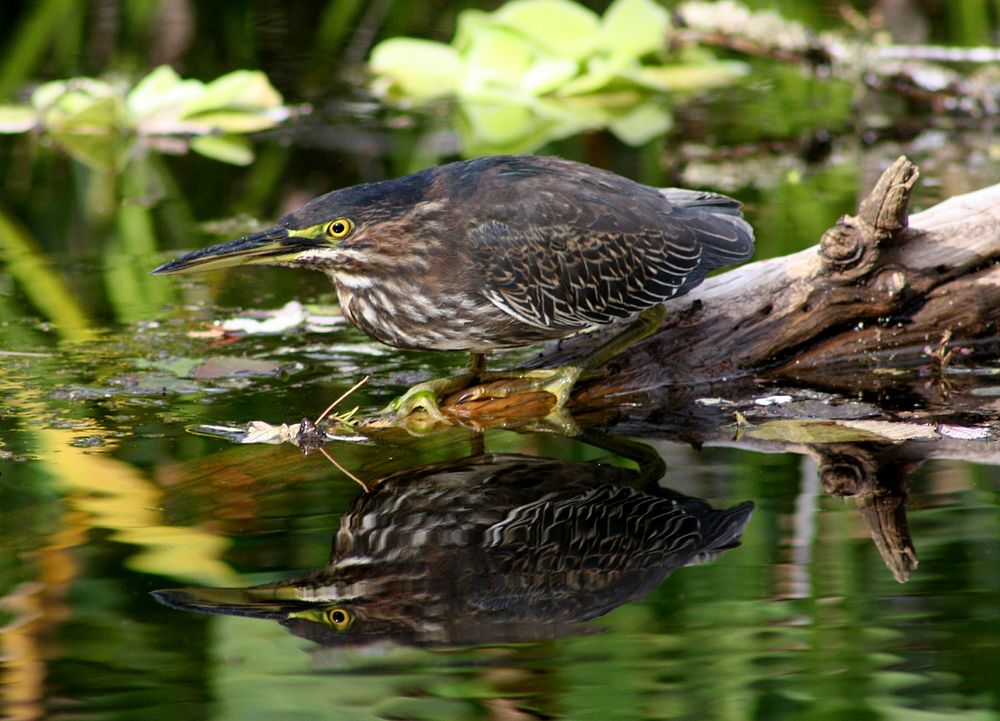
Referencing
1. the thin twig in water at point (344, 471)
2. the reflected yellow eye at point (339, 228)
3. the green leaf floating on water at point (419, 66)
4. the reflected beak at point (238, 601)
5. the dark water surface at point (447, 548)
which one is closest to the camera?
the dark water surface at point (447, 548)

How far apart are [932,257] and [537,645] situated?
2.87m

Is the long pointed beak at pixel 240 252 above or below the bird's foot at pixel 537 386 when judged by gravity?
above

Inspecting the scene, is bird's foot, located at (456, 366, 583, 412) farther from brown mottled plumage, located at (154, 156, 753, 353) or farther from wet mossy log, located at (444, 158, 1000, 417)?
brown mottled plumage, located at (154, 156, 753, 353)

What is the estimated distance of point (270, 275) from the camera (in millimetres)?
8062

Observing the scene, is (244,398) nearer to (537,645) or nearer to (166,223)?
(537,645)

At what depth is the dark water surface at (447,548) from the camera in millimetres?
3559

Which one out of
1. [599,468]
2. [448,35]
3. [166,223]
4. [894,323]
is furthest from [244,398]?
[448,35]

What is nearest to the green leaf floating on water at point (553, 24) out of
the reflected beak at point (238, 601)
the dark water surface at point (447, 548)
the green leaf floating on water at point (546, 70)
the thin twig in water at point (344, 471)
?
the green leaf floating on water at point (546, 70)

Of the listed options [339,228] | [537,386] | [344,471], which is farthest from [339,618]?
[537,386]

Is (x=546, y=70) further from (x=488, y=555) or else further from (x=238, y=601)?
(x=238, y=601)

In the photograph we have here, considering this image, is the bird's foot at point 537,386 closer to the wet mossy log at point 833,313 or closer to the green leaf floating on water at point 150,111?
the wet mossy log at point 833,313

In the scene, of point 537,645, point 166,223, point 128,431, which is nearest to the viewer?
point 537,645

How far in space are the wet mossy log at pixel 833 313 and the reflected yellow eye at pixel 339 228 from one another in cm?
84

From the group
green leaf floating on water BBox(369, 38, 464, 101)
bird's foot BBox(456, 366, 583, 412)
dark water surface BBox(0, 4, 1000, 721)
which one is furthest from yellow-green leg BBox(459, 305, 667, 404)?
green leaf floating on water BBox(369, 38, 464, 101)
